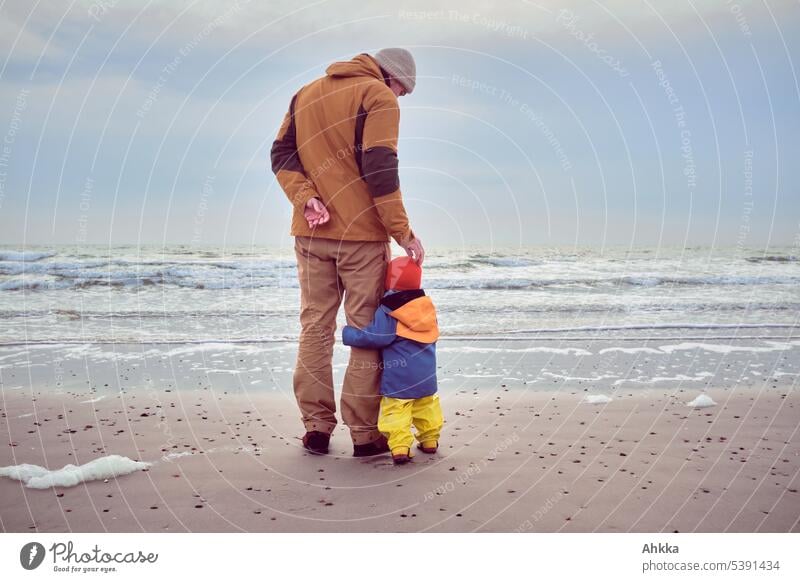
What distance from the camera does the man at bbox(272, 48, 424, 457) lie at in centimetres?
389

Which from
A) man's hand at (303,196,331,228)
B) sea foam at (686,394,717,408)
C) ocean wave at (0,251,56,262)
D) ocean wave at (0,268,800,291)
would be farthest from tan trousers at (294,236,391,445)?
ocean wave at (0,251,56,262)

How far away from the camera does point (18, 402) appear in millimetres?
5211

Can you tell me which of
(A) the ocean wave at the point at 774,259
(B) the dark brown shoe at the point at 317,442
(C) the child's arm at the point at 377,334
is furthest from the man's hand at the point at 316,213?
(A) the ocean wave at the point at 774,259

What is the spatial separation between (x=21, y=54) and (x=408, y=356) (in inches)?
145

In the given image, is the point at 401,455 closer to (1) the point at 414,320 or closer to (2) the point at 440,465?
(2) the point at 440,465

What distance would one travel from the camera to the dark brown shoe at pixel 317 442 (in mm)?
4062

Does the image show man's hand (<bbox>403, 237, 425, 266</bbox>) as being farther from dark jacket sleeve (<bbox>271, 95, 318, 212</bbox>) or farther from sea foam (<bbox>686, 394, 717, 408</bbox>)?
sea foam (<bbox>686, 394, 717, 408</bbox>)

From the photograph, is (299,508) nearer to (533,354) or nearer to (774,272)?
(533,354)

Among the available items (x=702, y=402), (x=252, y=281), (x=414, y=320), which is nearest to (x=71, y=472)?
(x=414, y=320)

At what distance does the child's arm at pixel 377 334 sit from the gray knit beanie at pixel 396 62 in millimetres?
1308

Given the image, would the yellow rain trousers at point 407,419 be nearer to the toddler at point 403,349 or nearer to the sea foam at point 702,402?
the toddler at point 403,349
